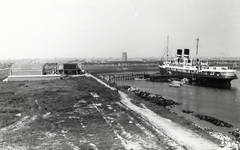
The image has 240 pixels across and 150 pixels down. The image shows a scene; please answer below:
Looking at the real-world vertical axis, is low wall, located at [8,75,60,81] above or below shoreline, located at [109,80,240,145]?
above

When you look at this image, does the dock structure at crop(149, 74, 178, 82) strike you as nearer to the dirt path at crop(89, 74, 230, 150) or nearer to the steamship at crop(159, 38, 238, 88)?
the steamship at crop(159, 38, 238, 88)

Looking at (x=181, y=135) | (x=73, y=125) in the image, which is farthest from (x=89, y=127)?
(x=181, y=135)

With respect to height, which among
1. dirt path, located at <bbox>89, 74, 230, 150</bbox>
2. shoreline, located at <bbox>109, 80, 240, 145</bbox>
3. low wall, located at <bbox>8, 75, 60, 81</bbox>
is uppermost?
low wall, located at <bbox>8, 75, 60, 81</bbox>

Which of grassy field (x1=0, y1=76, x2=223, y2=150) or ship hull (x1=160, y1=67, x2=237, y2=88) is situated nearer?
grassy field (x1=0, y1=76, x2=223, y2=150)

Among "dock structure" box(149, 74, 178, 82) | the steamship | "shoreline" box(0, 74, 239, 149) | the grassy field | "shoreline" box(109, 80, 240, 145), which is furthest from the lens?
"dock structure" box(149, 74, 178, 82)

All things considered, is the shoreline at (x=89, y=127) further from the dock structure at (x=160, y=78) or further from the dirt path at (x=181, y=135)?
the dock structure at (x=160, y=78)

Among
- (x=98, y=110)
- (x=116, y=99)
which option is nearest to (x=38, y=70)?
(x=116, y=99)

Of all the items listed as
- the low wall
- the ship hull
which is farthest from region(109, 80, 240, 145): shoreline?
the ship hull

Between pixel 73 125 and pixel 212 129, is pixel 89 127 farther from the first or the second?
pixel 212 129

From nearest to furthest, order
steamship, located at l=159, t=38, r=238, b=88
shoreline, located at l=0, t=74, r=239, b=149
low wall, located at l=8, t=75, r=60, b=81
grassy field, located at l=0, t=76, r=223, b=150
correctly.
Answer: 1. grassy field, located at l=0, t=76, r=223, b=150
2. shoreline, located at l=0, t=74, r=239, b=149
3. low wall, located at l=8, t=75, r=60, b=81
4. steamship, located at l=159, t=38, r=238, b=88

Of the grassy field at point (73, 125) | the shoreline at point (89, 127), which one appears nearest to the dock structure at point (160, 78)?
the grassy field at point (73, 125)
